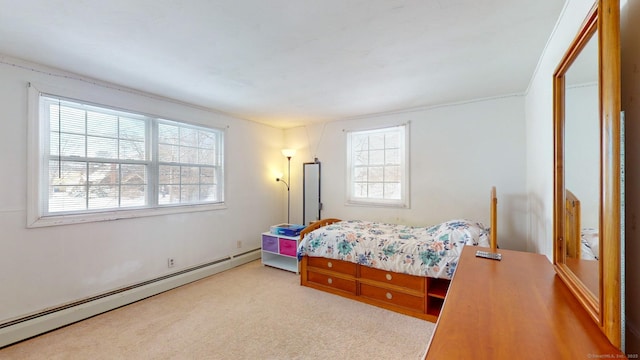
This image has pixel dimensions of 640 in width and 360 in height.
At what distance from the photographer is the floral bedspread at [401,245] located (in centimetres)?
240

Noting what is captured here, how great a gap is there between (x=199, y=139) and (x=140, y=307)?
84.6 inches

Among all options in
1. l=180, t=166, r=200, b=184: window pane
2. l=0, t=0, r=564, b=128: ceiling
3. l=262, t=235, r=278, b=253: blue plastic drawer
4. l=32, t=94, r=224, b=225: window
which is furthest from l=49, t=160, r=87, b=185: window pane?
l=262, t=235, r=278, b=253: blue plastic drawer

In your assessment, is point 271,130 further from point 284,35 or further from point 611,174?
point 611,174

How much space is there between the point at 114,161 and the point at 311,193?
2.79 metres

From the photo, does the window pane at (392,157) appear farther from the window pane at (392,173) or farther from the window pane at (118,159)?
the window pane at (118,159)

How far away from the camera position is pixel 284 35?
5.97 ft

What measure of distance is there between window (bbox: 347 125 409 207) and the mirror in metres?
0.60

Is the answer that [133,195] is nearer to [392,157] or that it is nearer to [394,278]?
[394,278]

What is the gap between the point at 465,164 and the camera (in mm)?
3309

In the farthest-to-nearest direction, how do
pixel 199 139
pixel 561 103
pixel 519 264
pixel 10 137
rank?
1. pixel 199 139
2. pixel 10 137
3. pixel 519 264
4. pixel 561 103

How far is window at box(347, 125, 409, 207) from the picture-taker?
12.4 feet

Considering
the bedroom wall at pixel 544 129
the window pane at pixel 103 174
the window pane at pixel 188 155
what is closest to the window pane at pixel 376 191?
the bedroom wall at pixel 544 129

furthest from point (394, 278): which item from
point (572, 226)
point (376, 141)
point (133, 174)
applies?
point (133, 174)

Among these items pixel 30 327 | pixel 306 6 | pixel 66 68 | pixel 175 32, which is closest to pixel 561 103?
pixel 306 6
